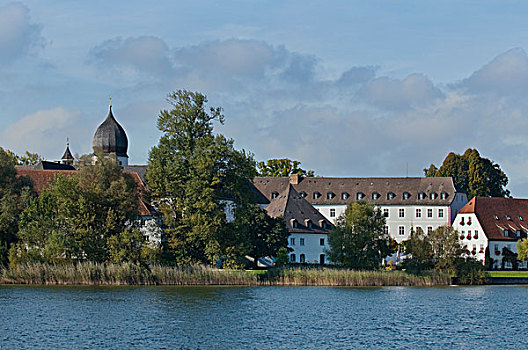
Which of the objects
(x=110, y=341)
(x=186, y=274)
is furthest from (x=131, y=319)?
(x=186, y=274)

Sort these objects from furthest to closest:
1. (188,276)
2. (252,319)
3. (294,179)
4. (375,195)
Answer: (294,179), (375,195), (188,276), (252,319)

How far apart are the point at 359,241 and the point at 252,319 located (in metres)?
27.5

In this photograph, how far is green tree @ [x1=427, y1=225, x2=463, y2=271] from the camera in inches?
2576

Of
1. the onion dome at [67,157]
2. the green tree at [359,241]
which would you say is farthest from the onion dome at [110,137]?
the green tree at [359,241]

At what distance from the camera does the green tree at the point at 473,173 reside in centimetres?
11675

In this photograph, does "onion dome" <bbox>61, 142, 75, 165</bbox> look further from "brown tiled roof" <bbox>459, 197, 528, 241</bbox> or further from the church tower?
"brown tiled roof" <bbox>459, 197, 528, 241</bbox>

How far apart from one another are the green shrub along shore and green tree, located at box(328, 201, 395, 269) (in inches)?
122

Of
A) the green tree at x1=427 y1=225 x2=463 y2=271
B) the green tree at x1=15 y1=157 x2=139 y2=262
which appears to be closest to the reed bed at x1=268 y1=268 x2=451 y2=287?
the green tree at x1=427 y1=225 x2=463 y2=271

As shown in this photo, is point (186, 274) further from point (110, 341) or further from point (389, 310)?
point (110, 341)

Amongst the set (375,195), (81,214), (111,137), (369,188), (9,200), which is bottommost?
(81,214)

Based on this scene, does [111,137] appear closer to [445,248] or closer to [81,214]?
[81,214]

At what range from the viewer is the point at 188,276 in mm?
57375

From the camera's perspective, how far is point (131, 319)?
125 feet

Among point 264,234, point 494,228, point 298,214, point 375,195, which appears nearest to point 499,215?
point 494,228
